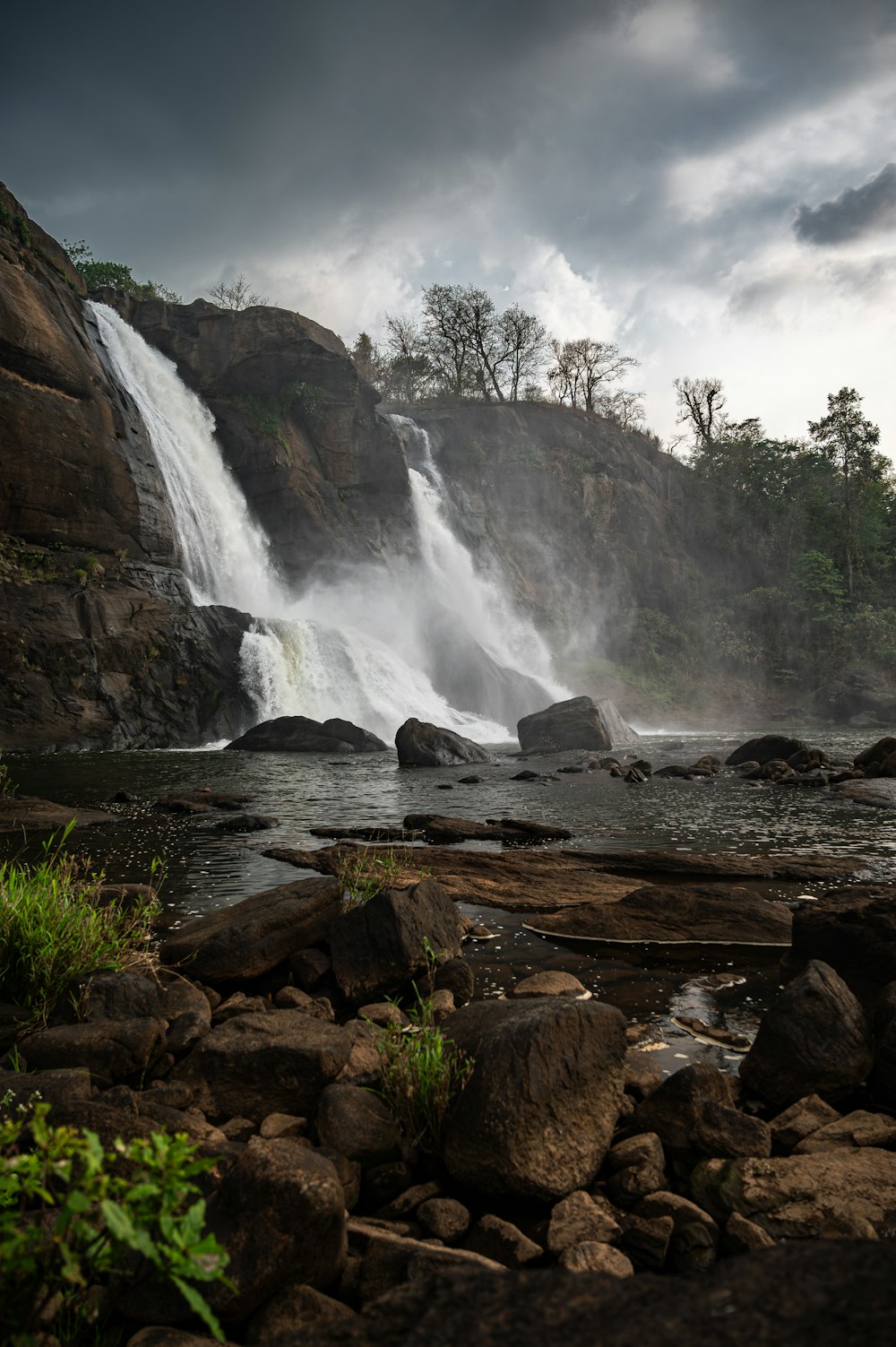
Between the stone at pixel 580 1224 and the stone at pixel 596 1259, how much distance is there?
0.24 feet

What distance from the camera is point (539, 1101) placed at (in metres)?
3.07

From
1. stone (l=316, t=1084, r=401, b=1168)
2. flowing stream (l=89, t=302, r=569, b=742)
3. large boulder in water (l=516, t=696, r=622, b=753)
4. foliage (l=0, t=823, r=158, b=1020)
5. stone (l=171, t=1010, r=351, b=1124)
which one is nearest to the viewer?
stone (l=316, t=1084, r=401, b=1168)

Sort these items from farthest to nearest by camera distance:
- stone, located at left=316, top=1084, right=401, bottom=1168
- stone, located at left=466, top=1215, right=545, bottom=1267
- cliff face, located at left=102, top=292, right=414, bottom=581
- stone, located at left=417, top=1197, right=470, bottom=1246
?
cliff face, located at left=102, top=292, right=414, bottom=581, stone, located at left=316, top=1084, right=401, bottom=1168, stone, located at left=417, top=1197, right=470, bottom=1246, stone, located at left=466, top=1215, right=545, bottom=1267

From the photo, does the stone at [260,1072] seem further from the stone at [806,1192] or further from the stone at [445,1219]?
the stone at [806,1192]

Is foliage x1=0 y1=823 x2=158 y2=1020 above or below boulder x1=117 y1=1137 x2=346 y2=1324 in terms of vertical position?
above

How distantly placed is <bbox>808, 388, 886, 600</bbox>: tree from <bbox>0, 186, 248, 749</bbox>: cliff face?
4176 centimetres

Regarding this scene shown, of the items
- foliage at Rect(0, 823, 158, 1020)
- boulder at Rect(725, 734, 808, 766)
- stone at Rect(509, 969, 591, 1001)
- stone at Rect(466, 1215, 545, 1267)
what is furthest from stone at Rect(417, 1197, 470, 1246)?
boulder at Rect(725, 734, 808, 766)

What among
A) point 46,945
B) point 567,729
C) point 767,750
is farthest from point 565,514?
point 46,945

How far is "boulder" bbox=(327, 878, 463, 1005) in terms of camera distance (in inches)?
202

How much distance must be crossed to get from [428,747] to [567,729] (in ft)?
20.3

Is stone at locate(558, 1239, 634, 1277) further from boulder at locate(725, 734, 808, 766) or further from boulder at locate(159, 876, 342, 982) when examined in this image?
boulder at locate(725, 734, 808, 766)

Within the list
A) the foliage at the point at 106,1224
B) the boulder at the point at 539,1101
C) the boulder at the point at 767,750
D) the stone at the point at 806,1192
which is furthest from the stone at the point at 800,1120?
the boulder at the point at 767,750

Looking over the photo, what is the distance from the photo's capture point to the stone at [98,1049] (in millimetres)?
3629

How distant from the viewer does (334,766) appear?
66.7ft
